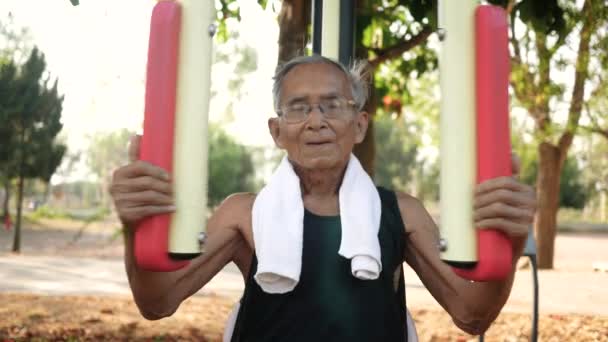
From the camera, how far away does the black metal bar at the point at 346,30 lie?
2441 millimetres

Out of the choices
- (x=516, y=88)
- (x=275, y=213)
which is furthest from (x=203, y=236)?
(x=516, y=88)

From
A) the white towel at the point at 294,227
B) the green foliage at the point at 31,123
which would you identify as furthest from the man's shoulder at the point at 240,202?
the green foliage at the point at 31,123

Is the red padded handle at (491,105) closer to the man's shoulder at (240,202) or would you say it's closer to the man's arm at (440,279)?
the man's arm at (440,279)

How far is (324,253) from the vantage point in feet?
6.56

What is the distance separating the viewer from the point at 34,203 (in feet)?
157

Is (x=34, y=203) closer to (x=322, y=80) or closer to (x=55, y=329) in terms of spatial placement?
(x=55, y=329)

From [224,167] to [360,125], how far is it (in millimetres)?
35565

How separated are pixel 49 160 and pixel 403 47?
757 inches

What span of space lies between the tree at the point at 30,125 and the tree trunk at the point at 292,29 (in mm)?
12137

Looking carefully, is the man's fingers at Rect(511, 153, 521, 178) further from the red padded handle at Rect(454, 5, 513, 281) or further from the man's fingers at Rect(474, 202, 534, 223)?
the red padded handle at Rect(454, 5, 513, 281)

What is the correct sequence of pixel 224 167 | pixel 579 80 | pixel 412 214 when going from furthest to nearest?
pixel 224 167 < pixel 579 80 < pixel 412 214

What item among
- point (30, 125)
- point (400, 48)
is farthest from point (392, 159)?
point (400, 48)

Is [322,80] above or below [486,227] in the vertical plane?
above

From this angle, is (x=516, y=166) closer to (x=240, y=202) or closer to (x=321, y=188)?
(x=321, y=188)
